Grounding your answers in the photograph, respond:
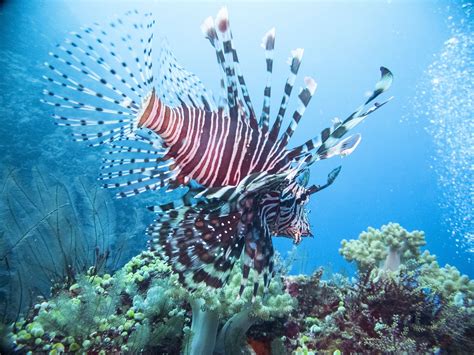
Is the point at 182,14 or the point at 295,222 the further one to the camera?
the point at 182,14

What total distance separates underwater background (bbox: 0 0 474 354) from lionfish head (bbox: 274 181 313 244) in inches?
45.8

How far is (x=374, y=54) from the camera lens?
131 feet

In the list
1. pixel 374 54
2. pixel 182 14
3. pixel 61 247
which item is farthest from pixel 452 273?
pixel 374 54

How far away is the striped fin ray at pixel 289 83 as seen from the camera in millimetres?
2406

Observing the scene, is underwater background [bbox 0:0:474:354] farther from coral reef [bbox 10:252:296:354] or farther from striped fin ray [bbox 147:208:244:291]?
striped fin ray [bbox 147:208:244:291]

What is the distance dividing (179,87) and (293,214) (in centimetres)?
166

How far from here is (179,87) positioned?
313cm

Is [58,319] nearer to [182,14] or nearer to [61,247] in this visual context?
[61,247]

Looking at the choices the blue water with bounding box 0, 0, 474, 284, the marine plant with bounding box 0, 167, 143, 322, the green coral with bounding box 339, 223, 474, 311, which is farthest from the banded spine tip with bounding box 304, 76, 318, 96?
the blue water with bounding box 0, 0, 474, 284

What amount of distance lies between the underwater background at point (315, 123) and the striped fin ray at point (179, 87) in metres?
0.73

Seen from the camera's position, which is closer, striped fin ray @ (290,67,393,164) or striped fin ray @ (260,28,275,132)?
striped fin ray @ (290,67,393,164)

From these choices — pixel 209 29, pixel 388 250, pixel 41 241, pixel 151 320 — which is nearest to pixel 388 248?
pixel 388 250

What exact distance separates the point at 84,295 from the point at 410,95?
159 ft

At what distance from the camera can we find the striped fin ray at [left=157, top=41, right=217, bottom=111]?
10.2 feet
